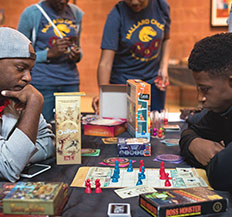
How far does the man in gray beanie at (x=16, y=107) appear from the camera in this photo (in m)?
1.31

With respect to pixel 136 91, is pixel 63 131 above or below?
below

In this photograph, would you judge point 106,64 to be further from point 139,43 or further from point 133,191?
point 133,191

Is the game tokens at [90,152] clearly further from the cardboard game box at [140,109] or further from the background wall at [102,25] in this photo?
the background wall at [102,25]

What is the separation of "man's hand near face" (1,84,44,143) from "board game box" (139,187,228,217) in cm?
51

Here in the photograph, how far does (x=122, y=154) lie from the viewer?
163cm

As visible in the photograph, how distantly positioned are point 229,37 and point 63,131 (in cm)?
73

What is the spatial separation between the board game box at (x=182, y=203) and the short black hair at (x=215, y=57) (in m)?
0.45

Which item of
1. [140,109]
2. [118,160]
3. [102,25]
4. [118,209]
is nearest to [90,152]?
[118,160]

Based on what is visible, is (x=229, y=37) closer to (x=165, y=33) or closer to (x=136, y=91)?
(x=136, y=91)

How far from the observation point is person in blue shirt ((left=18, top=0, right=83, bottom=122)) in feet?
8.25

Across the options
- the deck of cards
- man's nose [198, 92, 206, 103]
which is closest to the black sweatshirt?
man's nose [198, 92, 206, 103]

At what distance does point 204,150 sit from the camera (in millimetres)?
1424

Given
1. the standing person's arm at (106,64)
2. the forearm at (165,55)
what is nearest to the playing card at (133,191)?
the standing person's arm at (106,64)

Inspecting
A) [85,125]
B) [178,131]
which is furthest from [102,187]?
[178,131]
